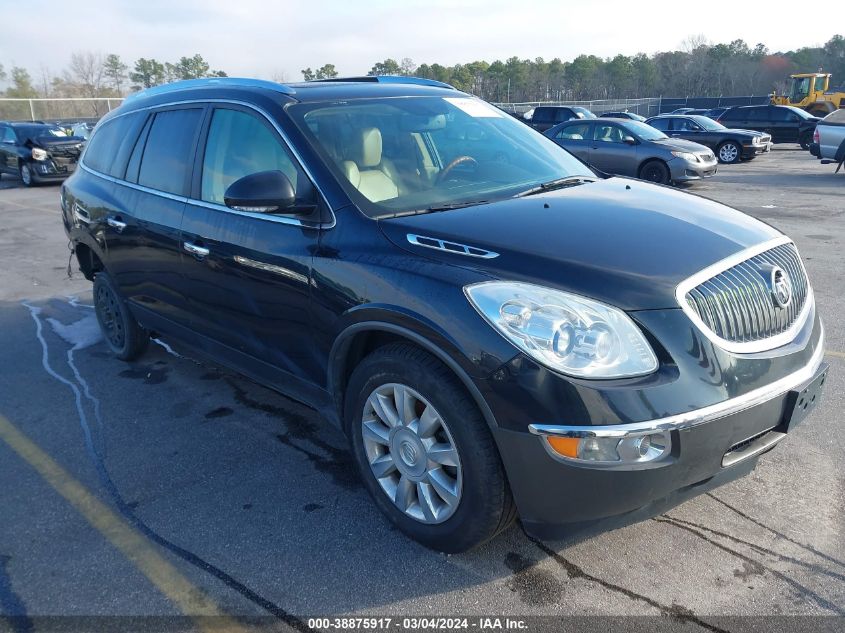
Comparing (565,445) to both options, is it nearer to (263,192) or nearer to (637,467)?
(637,467)

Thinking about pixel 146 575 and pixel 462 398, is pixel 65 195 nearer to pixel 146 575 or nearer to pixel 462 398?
pixel 146 575

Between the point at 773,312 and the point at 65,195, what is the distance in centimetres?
525

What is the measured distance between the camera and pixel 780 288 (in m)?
2.74

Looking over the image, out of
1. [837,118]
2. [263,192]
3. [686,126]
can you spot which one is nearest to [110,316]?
[263,192]

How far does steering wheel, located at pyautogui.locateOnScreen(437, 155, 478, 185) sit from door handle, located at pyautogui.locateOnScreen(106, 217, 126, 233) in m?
2.30

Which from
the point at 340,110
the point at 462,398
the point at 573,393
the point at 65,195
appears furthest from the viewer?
the point at 65,195

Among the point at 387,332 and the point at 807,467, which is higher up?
the point at 387,332

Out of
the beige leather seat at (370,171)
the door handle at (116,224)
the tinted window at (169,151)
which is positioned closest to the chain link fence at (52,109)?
the door handle at (116,224)

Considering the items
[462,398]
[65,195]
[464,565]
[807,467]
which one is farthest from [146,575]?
[65,195]

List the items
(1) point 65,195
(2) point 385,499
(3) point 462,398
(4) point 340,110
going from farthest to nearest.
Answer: (1) point 65,195, (4) point 340,110, (2) point 385,499, (3) point 462,398

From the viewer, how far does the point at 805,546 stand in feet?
9.28

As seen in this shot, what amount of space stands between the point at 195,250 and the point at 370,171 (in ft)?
3.85

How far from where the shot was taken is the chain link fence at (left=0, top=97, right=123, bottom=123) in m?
33.5

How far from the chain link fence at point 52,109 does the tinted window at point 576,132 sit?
80.9 feet
